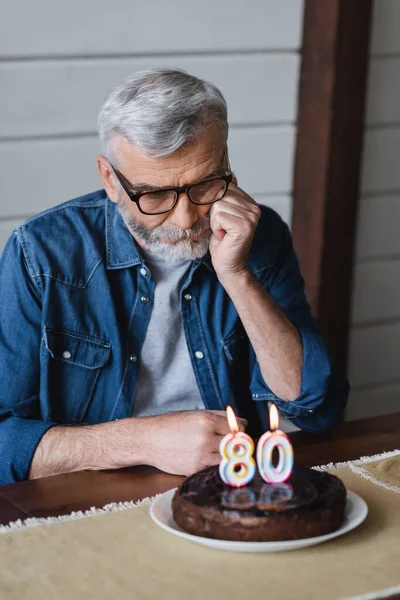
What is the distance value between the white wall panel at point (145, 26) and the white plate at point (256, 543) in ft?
5.68

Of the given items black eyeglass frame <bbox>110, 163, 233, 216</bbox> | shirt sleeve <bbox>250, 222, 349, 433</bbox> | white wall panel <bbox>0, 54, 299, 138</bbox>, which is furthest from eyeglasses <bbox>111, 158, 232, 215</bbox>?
→ white wall panel <bbox>0, 54, 299, 138</bbox>

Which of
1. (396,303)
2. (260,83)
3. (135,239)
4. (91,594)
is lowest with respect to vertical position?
(396,303)

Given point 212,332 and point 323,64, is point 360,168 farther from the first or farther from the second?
point 212,332

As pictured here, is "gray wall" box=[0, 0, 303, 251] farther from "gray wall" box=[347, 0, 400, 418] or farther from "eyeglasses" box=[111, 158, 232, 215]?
"eyeglasses" box=[111, 158, 232, 215]

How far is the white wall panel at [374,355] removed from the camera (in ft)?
12.7

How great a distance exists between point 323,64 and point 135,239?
139 centimetres

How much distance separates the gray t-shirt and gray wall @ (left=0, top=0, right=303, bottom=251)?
0.86 meters

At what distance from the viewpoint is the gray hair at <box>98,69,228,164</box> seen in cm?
200

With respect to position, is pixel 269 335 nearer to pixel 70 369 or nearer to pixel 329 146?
pixel 70 369

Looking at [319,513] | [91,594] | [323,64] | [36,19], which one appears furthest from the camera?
[323,64]

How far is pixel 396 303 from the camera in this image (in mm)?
3926

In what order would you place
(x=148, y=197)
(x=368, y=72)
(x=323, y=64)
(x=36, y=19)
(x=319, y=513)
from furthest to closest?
1. (x=368, y=72)
2. (x=323, y=64)
3. (x=36, y=19)
4. (x=148, y=197)
5. (x=319, y=513)

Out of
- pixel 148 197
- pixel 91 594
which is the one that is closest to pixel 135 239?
pixel 148 197

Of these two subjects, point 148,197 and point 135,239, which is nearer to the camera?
point 148,197
